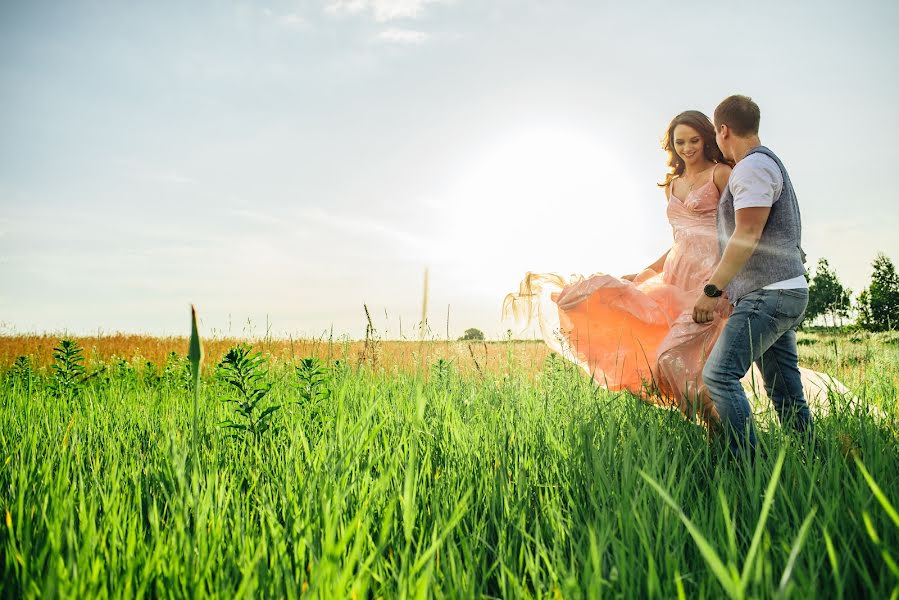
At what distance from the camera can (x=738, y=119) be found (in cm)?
336

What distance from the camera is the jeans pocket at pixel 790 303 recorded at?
308 cm

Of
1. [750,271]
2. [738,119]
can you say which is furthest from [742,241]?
[738,119]

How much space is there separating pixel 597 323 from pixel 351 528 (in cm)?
324

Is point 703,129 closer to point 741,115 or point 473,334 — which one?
point 741,115

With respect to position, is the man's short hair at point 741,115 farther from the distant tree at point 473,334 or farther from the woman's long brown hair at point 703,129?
the distant tree at point 473,334

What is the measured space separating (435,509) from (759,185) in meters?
2.57

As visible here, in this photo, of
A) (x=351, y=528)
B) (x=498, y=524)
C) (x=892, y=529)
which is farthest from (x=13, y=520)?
(x=892, y=529)

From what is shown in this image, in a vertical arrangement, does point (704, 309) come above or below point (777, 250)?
below

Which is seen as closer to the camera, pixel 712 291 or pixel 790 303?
pixel 790 303

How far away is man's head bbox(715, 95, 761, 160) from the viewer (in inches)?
132

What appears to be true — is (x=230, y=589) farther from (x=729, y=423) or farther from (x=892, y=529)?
(x=729, y=423)

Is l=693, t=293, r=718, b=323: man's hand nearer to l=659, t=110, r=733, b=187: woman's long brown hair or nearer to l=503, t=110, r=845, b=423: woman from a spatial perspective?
l=503, t=110, r=845, b=423: woman

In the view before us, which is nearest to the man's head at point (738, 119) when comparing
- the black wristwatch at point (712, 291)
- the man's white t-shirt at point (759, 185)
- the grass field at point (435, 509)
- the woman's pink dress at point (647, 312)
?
the man's white t-shirt at point (759, 185)

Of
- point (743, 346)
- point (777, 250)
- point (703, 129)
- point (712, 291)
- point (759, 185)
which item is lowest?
point (743, 346)
